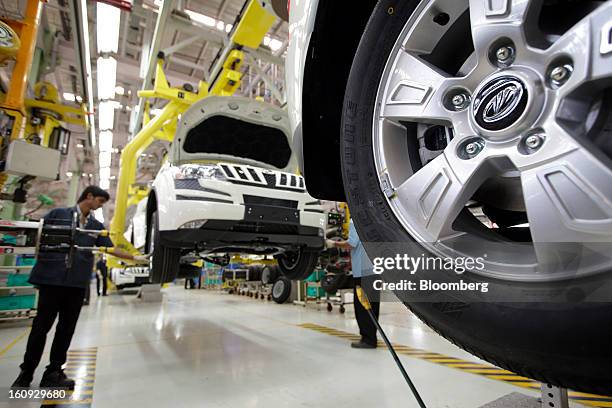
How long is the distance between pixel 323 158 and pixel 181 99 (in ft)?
11.6

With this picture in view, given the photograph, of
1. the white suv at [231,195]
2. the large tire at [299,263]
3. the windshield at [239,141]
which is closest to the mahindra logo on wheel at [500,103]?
the white suv at [231,195]

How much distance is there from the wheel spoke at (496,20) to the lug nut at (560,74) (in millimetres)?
90

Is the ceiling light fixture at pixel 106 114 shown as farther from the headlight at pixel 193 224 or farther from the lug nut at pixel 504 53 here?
the lug nut at pixel 504 53

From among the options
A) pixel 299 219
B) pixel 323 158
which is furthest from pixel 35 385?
pixel 323 158

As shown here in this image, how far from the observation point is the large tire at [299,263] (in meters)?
3.33

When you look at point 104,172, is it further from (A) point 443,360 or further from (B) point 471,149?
(B) point 471,149

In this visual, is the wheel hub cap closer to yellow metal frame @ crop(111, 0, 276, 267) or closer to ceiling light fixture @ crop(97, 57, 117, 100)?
yellow metal frame @ crop(111, 0, 276, 267)

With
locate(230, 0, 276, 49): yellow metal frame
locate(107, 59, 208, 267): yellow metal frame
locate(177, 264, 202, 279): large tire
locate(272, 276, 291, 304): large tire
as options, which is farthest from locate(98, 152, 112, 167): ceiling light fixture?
locate(230, 0, 276, 49): yellow metal frame

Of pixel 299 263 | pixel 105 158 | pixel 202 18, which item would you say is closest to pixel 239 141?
pixel 299 263

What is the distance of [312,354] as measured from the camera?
10.0 feet

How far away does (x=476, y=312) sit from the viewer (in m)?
0.74

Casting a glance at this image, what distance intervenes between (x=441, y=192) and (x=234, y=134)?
2801mm

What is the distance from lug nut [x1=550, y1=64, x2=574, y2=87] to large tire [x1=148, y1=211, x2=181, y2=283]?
98.7 inches

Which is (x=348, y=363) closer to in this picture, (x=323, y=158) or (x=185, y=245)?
(x=185, y=245)
